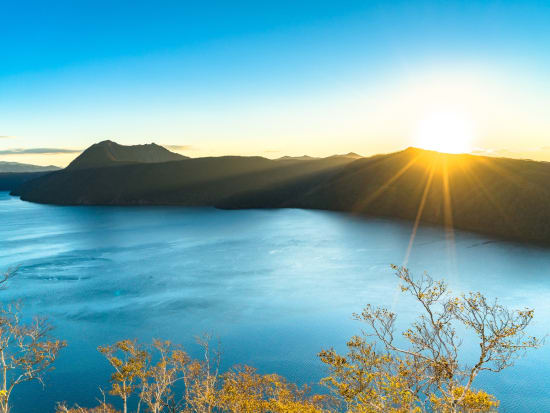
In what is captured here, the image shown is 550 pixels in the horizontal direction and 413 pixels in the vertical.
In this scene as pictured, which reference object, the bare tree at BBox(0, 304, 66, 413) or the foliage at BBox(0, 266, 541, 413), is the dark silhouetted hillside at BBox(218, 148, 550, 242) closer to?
the foliage at BBox(0, 266, 541, 413)

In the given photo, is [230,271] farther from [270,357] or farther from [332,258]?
[270,357]

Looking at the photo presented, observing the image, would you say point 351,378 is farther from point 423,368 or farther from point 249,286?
point 249,286

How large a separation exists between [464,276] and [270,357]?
46.6 m

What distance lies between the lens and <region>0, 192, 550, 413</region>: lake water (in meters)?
37.8

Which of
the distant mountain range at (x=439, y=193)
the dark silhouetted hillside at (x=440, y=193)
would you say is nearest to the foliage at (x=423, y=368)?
the distant mountain range at (x=439, y=193)

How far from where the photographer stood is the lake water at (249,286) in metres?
37.8

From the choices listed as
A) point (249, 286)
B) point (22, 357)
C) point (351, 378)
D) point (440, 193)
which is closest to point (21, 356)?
point (22, 357)

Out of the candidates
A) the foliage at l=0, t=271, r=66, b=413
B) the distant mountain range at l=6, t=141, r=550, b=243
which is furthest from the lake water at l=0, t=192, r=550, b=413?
the distant mountain range at l=6, t=141, r=550, b=243

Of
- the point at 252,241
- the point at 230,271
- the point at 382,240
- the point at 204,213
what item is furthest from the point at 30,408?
the point at 204,213

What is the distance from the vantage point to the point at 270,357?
1554 inches

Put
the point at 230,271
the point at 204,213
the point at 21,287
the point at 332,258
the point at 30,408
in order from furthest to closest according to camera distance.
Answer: the point at 204,213 → the point at 332,258 → the point at 230,271 → the point at 21,287 → the point at 30,408

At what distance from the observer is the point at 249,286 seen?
6644cm

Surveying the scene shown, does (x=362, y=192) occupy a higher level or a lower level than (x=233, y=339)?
higher

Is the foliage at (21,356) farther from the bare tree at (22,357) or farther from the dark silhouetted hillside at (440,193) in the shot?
the dark silhouetted hillside at (440,193)
